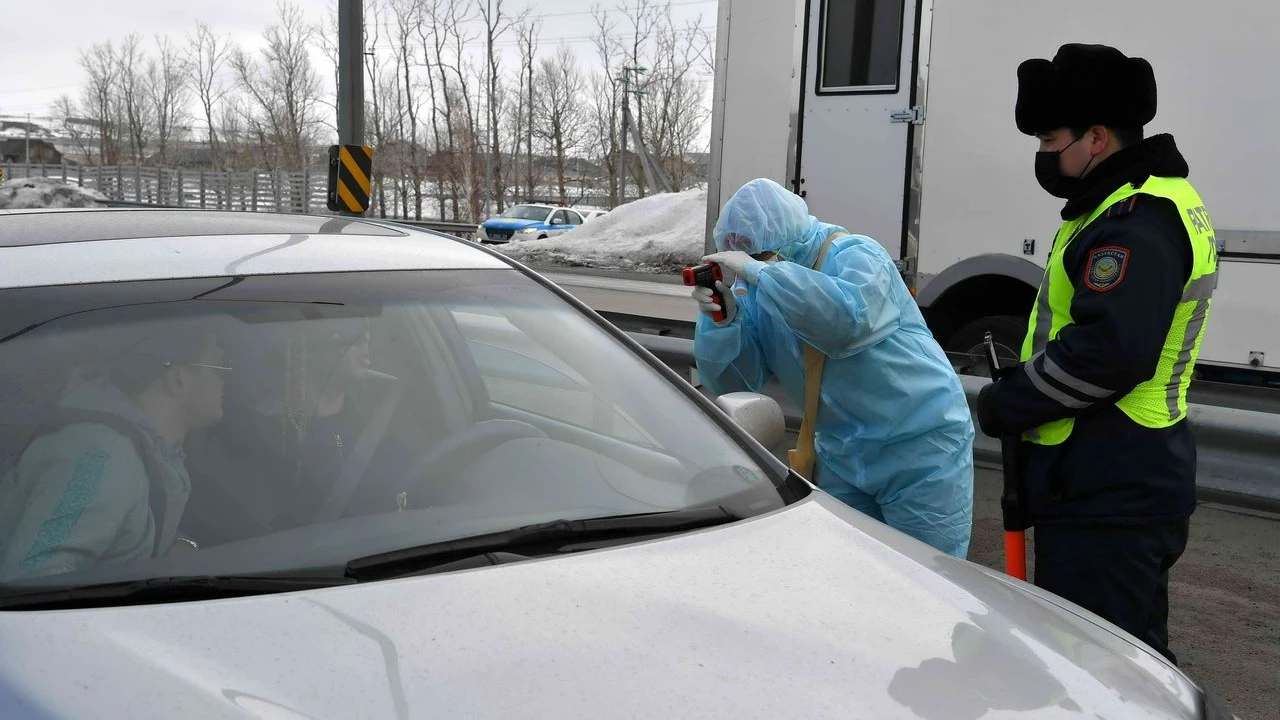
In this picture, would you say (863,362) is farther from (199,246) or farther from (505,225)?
(505,225)

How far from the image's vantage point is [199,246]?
2.43 metres

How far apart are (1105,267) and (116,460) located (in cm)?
202

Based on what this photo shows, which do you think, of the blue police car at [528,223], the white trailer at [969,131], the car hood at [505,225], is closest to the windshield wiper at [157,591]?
the white trailer at [969,131]

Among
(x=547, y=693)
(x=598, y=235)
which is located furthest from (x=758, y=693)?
(x=598, y=235)

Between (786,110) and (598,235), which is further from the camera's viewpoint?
(598,235)

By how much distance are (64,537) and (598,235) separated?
22021mm

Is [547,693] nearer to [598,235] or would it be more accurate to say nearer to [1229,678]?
[1229,678]

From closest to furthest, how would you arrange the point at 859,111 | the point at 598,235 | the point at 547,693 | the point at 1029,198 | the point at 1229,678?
1. the point at 547,693
2. the point at 1229,678
3. the point at 1029,198
4. the point at 859,111
5. the point at 598,235

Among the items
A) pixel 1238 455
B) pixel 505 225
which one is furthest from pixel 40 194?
pixel 1238 455

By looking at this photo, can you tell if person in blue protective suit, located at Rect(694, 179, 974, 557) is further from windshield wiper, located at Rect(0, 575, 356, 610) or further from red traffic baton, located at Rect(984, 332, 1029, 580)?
windshield wiper, located at Rect(0, 575, 356, 610)

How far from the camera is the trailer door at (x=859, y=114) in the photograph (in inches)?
280

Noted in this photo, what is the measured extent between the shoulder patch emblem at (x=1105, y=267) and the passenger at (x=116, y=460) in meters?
1.81

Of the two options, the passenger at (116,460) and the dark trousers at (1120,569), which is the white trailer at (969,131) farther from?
the passenger at (116,460)

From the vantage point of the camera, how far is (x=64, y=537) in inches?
75.8
